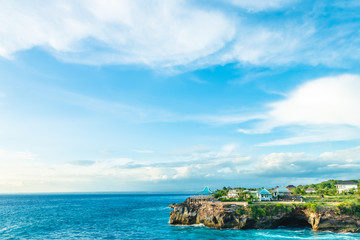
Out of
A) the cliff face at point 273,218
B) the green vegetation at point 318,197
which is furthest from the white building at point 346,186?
the cliff face at point 273,218

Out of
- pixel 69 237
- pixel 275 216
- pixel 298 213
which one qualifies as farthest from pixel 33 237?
pixel 298 213

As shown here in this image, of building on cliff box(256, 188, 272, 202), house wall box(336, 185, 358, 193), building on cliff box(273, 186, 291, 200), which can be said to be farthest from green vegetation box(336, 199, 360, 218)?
house wall box(336, 185, 358, 193)

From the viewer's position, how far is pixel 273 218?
180 ft

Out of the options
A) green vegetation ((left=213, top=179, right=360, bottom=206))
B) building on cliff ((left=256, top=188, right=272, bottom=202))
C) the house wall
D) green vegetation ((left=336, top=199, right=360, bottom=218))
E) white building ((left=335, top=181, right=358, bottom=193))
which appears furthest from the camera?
white building ((left=335, top=181, right=358, bottom=193))

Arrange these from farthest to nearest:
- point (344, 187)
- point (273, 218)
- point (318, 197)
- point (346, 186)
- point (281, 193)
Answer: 1. point (344, 187)
2. point (346, 186)
3. point (281, 193)
4. point (318, 197)
5. point (273, 218)

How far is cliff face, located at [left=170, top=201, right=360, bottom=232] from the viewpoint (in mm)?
51875

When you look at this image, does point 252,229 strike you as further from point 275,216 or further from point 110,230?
point 110,230

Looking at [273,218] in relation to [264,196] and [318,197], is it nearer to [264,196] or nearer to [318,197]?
[264,196]

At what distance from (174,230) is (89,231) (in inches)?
812

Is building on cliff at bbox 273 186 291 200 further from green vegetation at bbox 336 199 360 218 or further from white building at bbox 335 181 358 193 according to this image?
white building at bbox 335 181 358 193

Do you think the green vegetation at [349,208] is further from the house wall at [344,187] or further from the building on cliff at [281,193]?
the house wall at [344,187]

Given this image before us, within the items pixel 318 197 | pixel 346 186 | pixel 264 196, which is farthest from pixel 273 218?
pixel 346 186

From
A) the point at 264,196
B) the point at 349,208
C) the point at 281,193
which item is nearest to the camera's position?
the point at 349,208

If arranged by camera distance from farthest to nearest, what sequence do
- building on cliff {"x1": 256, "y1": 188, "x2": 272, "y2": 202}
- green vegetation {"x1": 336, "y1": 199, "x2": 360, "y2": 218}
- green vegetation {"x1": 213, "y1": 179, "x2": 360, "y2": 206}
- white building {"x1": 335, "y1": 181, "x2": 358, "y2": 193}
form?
1. white building {"x1": 335, "y1": 181, "x2": 358, "y2": 193}
2. building on cliff {"x1": 256, "y1": 188, "x2": 272, "y2": 202}
3. green vegetation {"x1": 213, "y1": 179, "x2": 360, "y2": 206}
4. green vegetation {"x1": 336, "y1": 199, "x2": 360, "y2": 218}
